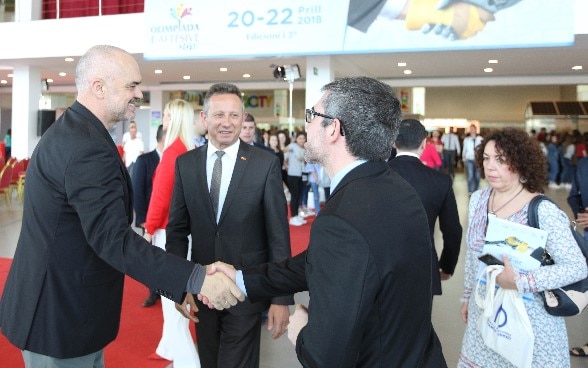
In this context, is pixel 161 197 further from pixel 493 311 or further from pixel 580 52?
pixel 580 52

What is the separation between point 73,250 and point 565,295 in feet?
6.22

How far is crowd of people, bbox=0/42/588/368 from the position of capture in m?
1.27

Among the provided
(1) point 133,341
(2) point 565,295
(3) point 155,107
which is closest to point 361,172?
(2) point 565,295

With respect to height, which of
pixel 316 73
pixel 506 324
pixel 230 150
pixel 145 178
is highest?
pixel 316 73

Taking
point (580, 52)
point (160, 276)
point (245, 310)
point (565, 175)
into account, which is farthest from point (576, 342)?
point (565, 175)

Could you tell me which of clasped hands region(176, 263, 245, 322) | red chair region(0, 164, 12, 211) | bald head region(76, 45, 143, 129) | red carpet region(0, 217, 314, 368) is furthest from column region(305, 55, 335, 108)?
clasped hands region(176, 263, 245, 322)

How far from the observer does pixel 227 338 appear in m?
2.45

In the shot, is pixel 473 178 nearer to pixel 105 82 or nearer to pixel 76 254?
pixel 105 82

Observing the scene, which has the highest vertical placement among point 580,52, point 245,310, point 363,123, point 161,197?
point 580,52

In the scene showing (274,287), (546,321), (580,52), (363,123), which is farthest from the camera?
(580,52)

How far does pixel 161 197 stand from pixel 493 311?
2.07 meters

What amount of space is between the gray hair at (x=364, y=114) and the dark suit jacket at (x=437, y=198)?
1.75m

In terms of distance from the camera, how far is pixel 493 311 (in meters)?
2.31

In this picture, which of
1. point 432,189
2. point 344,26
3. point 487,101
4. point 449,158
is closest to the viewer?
point 432,189
